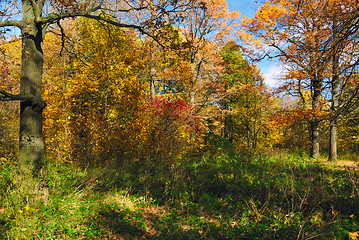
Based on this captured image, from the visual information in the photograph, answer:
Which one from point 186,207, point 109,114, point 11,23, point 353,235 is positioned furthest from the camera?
point 109,114

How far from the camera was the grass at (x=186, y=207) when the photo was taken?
136 inches

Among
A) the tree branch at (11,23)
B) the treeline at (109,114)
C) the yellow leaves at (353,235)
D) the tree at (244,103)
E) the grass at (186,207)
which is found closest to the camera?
the yellow leaves at (353,235)

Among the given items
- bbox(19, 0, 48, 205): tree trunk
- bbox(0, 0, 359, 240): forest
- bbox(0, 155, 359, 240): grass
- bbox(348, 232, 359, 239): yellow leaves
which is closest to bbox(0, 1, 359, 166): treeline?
bbox(0, 0, 359, 240): forest

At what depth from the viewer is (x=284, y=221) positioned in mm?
3848

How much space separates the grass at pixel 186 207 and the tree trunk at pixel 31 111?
409mm

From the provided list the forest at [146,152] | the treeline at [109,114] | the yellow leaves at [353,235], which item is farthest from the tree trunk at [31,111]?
the yellow leaves at [353,235]

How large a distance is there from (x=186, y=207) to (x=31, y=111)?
158 inches

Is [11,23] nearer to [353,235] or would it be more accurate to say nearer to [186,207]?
[186,207]

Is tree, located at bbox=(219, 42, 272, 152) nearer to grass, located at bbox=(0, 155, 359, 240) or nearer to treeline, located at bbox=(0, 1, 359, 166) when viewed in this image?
treeline, located at bbox=(0, 1, 359, 166)

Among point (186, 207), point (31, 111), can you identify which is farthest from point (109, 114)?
point (186, 207)

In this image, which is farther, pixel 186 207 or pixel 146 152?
pixel 146 152

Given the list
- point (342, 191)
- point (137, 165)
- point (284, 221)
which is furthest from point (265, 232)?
point (137, 165)

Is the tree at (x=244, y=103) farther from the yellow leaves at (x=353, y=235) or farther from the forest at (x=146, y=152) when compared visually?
the yellow leaves at (x=353, y=235)

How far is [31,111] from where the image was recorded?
4074 mm
